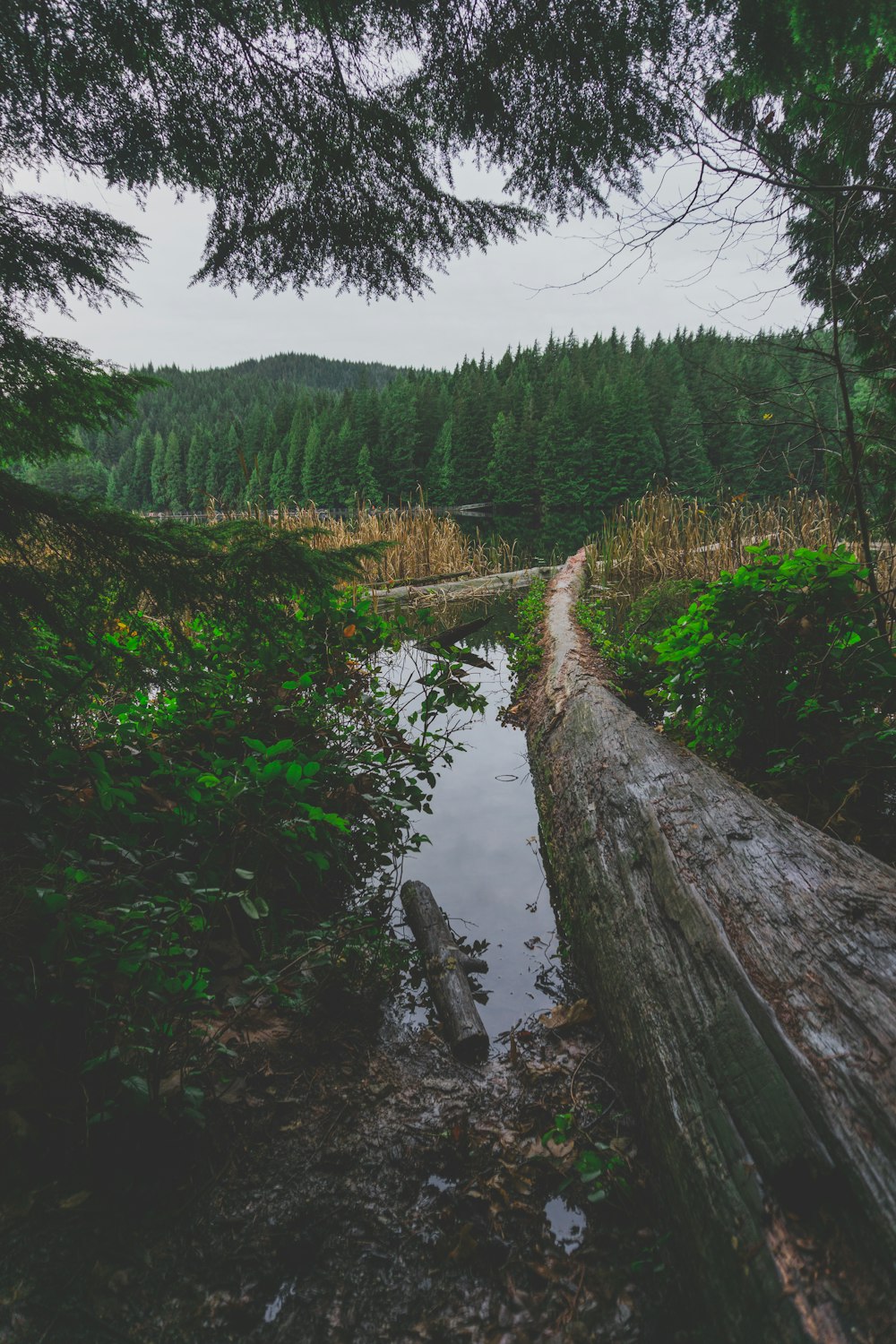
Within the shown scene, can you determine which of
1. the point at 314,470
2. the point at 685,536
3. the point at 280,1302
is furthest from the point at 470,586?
the point at 314,470

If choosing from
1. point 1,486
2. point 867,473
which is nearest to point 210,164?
point 1,486

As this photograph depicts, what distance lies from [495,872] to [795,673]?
1754 mm

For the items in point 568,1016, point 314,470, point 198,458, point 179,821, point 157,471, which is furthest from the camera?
point 198,458

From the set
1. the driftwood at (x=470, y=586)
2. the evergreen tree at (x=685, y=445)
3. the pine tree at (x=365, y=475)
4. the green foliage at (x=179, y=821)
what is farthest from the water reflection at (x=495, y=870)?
the evergreen tree at (x=685, y=445)

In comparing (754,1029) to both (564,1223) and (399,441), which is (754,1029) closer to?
(564,1223)

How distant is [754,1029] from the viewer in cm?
131

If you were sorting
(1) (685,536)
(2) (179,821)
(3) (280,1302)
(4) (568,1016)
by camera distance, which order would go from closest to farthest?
(3) (280,1302), (2) (179,821), (4) (568,1016), (1) (685,536)

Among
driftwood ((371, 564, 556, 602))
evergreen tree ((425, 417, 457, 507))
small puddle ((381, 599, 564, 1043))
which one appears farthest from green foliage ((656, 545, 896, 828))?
evergreen tree ((425, 417, 457, 507))

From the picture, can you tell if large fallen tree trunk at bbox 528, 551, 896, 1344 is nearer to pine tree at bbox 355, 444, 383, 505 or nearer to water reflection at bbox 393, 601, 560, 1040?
water reflection at bbox 393, 601, 560, 1040

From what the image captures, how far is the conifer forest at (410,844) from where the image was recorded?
3.86 feet

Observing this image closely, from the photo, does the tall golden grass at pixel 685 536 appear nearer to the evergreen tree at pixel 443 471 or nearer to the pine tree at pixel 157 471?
the evergreen tree at pixel 443 471

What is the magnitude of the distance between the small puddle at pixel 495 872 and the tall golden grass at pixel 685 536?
16.4ft

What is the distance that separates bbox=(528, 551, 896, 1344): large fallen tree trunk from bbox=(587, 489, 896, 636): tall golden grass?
625 cm

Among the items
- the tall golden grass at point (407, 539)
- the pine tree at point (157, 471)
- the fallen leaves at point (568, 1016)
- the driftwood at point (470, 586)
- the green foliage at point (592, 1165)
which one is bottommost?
the fallen leaves at point (568, 1016)
